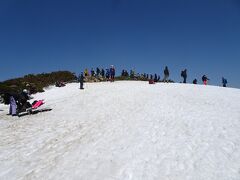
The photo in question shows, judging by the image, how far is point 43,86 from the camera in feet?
121

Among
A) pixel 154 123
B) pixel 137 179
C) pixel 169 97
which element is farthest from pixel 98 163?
pixel 169 97

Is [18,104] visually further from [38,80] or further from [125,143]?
[38,80]

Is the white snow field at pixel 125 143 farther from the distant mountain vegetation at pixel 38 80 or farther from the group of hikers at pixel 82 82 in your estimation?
the distant mountain vegetation at pixel 38 80

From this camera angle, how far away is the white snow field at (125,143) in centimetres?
1050

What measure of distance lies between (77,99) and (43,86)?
11.1 m

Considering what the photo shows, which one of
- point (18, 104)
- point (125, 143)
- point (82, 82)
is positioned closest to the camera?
point (125, 143)

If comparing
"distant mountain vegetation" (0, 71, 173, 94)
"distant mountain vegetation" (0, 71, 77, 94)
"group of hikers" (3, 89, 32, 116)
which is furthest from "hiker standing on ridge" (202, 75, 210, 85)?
"group of hikers" (3, 89, 32, 116)

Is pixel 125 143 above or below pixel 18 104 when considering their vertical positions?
below

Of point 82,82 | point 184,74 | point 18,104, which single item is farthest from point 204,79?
point 18,104

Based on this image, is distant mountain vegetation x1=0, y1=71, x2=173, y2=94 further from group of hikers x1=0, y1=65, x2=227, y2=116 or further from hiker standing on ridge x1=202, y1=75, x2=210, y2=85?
hiker standing on ridge x1=202, y1=75, x2=210, y2=85

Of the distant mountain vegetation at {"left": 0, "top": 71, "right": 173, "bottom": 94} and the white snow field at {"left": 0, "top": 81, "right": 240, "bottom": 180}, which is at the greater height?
the distant mountain vegetation at {"left": 0, "top": 71, "right": 173, "bottom": 94}

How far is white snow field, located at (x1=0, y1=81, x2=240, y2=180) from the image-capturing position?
10.5 meters

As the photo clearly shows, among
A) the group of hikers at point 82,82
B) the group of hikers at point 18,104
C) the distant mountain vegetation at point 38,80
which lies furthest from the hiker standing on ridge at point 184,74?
the group of hikers at point 18,104

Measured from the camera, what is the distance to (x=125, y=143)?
13.4 m
